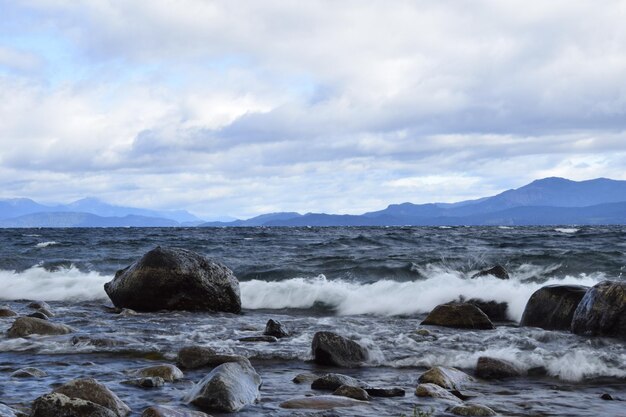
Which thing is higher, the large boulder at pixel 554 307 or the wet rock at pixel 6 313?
→ the large boulder at pixel 554 307

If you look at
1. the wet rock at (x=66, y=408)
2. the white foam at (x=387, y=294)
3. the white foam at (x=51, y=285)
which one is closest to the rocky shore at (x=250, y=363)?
the wet rock at (x=66, y=408)

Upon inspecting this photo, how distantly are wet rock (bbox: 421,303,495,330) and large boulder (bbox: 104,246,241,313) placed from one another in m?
5.26

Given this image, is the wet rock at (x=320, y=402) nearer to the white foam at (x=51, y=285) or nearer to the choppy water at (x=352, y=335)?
the choppy water at (x=352, y=335)

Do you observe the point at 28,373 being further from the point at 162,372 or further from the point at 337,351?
the point at 337,351

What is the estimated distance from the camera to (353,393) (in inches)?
304

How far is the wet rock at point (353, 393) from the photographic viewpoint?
7.67m

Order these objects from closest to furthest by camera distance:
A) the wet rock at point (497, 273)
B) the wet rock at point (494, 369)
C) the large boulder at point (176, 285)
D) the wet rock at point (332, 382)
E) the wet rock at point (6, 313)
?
the wet rock at point (332, 382), the wet rock at point (494, 369), the wet rock at point (6, 313), the large boulder at point (176, 285), the wet rock at point (497, 273)

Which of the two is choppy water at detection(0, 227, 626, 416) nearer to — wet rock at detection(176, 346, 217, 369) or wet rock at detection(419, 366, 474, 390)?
wet rock at detection(419, 366, 474, 390)

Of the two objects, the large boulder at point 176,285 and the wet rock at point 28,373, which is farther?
the large boulder at point 176,285

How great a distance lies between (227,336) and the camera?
1236 centimetres

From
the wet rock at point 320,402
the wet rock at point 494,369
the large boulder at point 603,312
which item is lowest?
the wet rock at point 494,369

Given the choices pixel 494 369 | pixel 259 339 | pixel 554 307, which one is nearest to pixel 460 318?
pixel 554 307

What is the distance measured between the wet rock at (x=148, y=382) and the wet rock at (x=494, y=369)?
4417 millimetres

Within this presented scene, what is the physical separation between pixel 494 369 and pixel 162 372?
4.64 m
